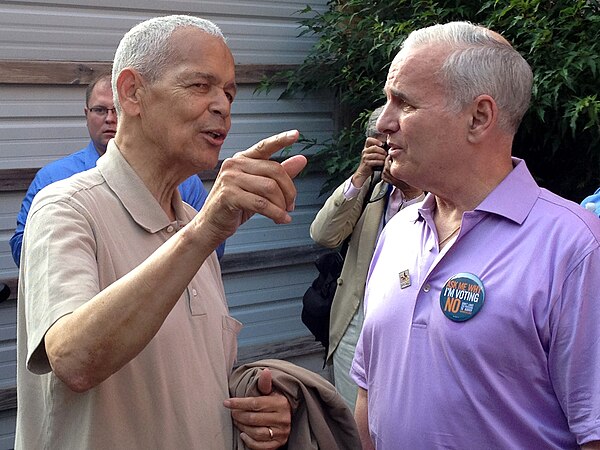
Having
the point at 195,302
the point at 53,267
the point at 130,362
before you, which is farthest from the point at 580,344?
the point at 53,267

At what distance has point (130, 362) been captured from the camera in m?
1.96

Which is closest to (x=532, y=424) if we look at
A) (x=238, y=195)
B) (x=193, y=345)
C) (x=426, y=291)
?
(x=426, y=291)

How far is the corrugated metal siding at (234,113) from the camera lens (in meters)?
5.27

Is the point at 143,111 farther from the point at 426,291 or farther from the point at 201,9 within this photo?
the point at 201,9

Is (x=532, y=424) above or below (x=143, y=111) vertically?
below

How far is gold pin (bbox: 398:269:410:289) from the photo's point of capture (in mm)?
2459

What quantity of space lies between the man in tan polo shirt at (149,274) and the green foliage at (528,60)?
9.44 ft

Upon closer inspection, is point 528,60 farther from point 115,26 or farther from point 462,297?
point 462,297

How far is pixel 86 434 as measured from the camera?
1.91 m

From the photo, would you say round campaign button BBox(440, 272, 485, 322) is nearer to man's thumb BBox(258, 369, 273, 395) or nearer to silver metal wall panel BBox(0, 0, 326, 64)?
man's thumb BBox(258, 369, 273, 395)

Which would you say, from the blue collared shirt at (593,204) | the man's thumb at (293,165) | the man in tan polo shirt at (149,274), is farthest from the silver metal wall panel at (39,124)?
the man's thumb at (293,165)

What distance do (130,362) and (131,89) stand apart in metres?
0.70

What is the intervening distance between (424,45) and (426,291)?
692 mm

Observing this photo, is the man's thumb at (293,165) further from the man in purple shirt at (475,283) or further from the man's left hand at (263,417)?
the man in purple shirt at (475,283)
